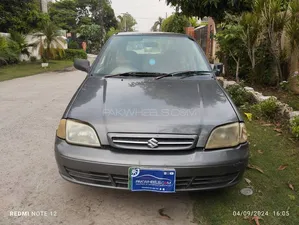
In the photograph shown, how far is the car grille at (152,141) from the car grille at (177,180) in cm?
24

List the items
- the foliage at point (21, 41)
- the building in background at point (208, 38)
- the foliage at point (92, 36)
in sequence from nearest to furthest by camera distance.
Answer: the building in background at point (208, 38), the foliage at point (21, 41), the foliage at point (92, 36)

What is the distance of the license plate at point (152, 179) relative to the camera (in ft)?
6.58

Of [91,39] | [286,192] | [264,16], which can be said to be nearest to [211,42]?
[264,16]

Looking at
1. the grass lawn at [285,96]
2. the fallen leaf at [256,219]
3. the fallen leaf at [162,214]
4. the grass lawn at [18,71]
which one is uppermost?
the grass lawn at [285,96]

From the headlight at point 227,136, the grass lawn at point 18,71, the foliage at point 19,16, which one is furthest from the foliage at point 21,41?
the headlight at point 227,136

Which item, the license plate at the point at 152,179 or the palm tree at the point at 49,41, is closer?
the license plate at the point at 152,179

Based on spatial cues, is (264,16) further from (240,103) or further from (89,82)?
(89,82)

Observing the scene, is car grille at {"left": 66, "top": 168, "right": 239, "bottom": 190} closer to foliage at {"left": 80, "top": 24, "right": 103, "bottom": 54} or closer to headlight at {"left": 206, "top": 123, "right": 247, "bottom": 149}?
headlight at {"left": 206, "top": 123, "right": 247, "bottom": 149}

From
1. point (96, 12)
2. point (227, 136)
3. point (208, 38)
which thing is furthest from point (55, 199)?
point (96, 12)

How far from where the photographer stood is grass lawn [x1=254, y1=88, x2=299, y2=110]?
4.88 metres

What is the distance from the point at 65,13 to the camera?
38.8m

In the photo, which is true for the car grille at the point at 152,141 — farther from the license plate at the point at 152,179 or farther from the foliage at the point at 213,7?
the foliage at the point at 213,7

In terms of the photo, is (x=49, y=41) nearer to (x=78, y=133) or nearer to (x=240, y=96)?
(x=240, y=96)

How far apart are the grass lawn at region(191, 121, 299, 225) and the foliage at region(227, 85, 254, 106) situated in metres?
2.05
